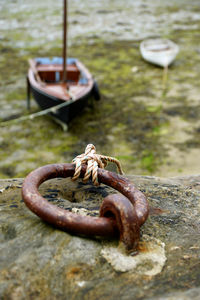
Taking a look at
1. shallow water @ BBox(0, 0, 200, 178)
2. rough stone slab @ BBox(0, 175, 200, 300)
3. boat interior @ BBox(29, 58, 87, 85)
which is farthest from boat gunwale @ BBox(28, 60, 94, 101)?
rough stone slab @ BBox(0, 175, 200, 300)

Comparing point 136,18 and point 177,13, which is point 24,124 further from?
point 177,13

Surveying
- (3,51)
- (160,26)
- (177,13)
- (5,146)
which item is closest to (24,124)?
(5,146)

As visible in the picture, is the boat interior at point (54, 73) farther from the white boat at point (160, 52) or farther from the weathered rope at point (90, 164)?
the weathered rope at point (90, 164)

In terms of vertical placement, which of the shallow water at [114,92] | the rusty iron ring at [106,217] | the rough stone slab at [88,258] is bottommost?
the shallow water at [114,92]

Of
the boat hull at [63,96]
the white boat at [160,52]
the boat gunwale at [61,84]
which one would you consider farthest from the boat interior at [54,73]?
the white boat at [160,52]

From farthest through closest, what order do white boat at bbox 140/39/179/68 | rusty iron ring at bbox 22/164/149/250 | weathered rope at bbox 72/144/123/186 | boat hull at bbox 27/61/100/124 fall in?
1. white boat at bbox 140/39/179/68
2. boat hull at bbox 27/61/100/124
3. weathered rope at bbox 72/144/123/186
4. rusty iron ring at bbox 22/164/149/250

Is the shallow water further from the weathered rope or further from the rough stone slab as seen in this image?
the rough stone slab
